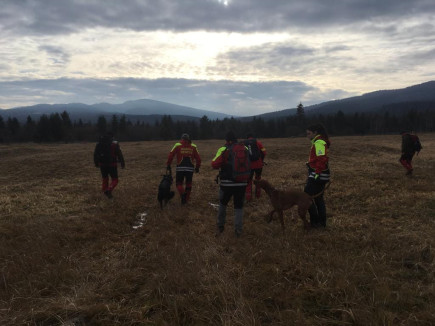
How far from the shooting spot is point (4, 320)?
125 inches

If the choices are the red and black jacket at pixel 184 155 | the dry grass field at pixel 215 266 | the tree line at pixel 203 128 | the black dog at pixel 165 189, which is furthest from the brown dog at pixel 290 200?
the tree line at pixel 203 128

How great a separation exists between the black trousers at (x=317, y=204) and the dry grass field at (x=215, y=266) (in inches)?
15.7

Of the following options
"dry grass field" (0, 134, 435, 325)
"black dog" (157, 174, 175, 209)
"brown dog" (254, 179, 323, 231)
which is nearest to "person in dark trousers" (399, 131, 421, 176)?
"dry grass field" (0, 134, 435, 325)

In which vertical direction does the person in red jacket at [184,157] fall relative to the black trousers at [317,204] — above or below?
above

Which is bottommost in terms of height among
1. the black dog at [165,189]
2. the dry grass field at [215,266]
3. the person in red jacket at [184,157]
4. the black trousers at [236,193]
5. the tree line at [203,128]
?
the dry grass field at [215,266]

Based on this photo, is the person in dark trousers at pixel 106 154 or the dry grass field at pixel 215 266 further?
the person in dark trousers at pixel 106 154

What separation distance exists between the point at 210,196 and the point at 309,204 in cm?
562

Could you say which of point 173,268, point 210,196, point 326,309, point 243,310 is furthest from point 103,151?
point 326,309

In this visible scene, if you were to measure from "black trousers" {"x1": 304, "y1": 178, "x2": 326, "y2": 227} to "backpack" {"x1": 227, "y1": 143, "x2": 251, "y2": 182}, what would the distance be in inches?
62.1

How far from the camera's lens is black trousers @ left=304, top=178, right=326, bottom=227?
6.12 metres

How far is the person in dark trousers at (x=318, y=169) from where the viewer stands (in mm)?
5785

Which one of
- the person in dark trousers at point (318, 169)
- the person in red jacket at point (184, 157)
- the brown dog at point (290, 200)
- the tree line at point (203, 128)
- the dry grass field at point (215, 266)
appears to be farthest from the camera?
the tree line at point (203, 128)

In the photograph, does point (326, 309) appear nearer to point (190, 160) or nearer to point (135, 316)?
point (135, 316)

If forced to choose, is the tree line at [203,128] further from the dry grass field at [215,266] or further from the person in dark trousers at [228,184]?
the person in dark trousers at [228,184]
